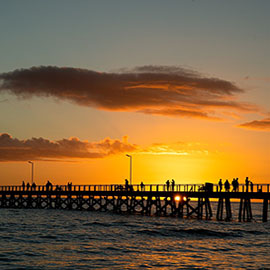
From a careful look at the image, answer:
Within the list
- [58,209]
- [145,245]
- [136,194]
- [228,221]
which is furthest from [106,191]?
[145,245]

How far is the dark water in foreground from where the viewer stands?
1176 inches

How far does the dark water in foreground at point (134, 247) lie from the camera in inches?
1176

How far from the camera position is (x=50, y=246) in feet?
120

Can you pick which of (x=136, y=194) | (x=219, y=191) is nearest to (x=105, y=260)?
(x=219, y=191)

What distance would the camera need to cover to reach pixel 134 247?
36.8m

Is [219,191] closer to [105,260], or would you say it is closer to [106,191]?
[106,191]

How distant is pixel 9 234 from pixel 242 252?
70.8 ft

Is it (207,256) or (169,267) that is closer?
(169,267)

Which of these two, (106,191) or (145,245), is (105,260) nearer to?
(145,245)

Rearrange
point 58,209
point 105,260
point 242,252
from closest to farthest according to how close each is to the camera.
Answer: point 105,260 → point 242,252 → point 58,209

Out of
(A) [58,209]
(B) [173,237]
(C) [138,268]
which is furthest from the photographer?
(A) [58,209]

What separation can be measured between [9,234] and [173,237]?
1478 cm

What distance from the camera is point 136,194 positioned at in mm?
72000

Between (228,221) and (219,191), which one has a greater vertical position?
(219,191)
